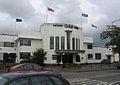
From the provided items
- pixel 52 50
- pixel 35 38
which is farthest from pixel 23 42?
pixel 52 50

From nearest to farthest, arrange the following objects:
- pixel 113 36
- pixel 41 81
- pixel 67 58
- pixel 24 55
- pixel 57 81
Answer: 1. pixel 41 81
2. pixel 57 81
3. pixel 113 36
4. pixel 24 55
5. pixel 67 58

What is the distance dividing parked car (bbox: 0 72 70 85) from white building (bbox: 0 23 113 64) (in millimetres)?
49747

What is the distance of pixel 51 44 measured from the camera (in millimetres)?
59219

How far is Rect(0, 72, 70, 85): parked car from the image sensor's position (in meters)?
7.26

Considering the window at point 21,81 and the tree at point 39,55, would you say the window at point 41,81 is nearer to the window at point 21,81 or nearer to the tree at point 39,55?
the window at point 21,81

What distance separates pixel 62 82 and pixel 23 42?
51.5 meters

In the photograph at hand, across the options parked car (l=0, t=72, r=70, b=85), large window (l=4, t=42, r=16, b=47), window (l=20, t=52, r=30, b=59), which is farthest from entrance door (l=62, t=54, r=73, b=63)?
parked car (l=0, t=72, r=70, b=85)

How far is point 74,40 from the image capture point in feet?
202

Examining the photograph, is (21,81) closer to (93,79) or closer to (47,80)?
(47,80)

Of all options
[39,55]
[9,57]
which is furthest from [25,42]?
→ [39,55]

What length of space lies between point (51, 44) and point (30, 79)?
51.7 meters

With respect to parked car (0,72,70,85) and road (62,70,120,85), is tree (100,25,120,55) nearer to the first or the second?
road (62,70,120,85)

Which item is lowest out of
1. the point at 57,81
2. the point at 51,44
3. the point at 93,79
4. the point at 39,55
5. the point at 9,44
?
the point at 93,79

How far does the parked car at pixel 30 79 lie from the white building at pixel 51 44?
49.7 meters
